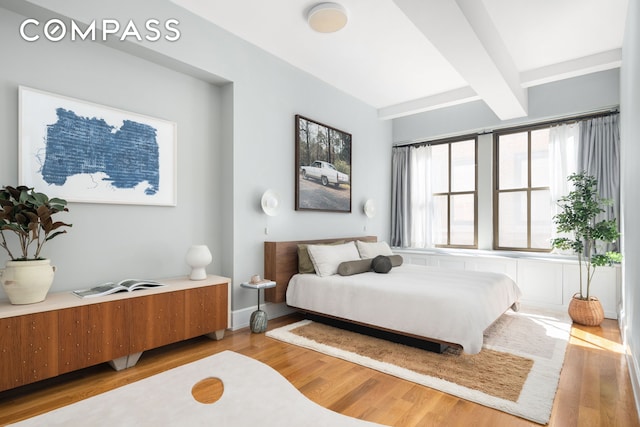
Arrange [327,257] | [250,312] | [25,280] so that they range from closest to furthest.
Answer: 1. [25,280]
2. [250,312]
3. [327,257]

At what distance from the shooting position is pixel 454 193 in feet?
18.0

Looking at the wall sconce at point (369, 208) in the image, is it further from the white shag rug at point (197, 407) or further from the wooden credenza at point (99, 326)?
the white shag rug at point (197, 407)

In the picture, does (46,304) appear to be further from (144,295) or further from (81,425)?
(81,425)

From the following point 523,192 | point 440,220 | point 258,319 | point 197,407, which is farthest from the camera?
point 440,220

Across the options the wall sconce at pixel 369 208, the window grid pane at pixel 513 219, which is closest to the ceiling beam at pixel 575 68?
the window grid pane at pixel 513 219

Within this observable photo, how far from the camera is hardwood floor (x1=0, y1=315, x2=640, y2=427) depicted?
6.40 ft

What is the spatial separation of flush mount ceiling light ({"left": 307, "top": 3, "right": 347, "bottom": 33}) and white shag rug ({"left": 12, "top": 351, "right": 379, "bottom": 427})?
9.33 feet

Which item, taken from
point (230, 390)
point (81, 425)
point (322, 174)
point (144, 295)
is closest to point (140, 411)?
point (81, 425)

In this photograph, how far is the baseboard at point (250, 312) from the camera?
11.6 feet

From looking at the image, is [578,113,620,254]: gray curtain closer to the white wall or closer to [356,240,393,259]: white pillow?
[356,240,393,259]: white pillow

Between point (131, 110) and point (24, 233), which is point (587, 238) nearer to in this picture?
point (131, 110)

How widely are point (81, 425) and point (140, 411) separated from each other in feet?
0.65

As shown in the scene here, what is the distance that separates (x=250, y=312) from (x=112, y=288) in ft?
4.88

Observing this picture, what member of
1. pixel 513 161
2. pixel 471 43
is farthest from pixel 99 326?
pixel 513 161
